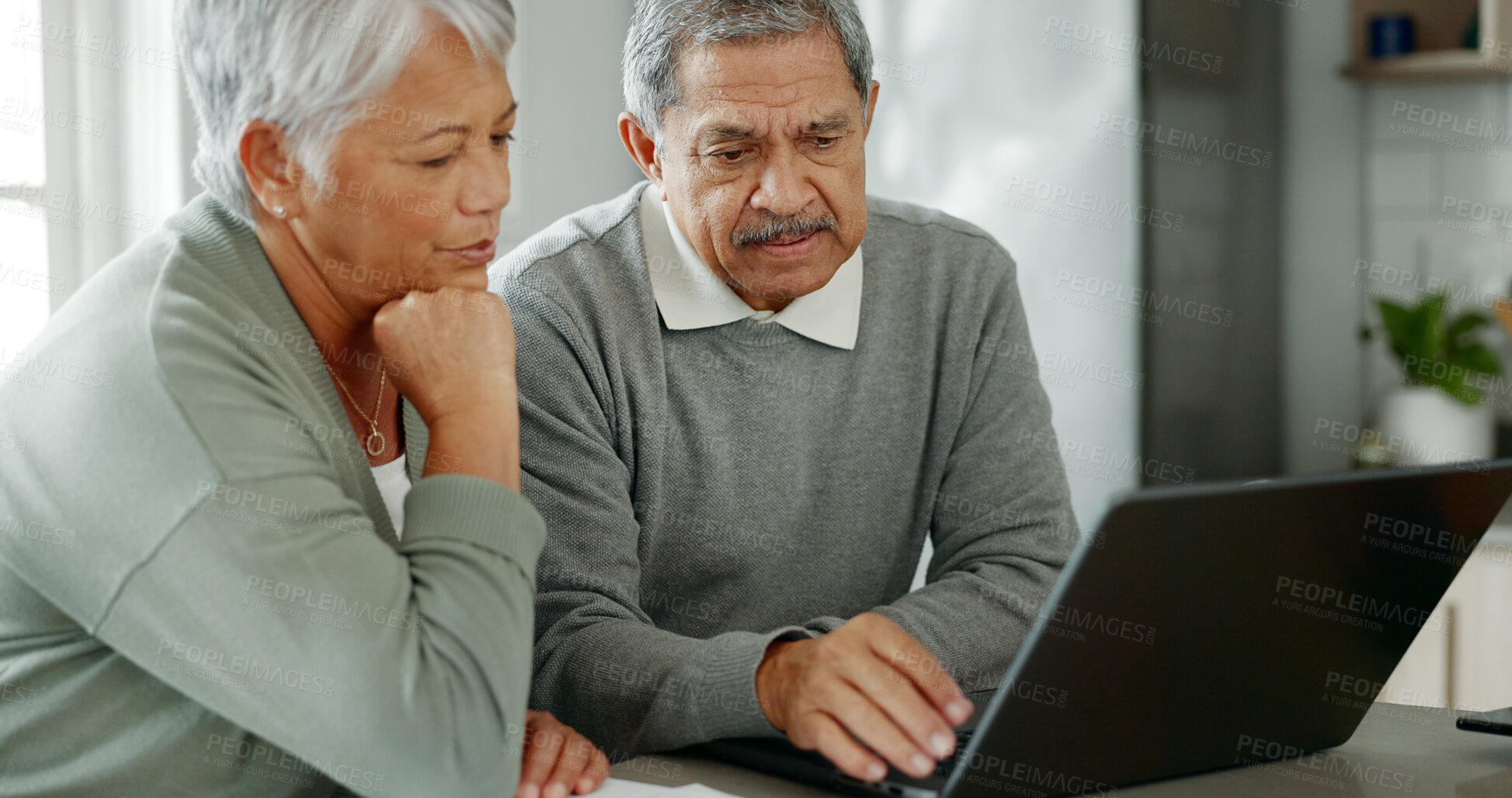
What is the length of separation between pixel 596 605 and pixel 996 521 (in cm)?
49

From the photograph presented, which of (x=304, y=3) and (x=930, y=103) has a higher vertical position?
(x=304, y=3)

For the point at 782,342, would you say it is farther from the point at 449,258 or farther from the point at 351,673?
the point at 351,673

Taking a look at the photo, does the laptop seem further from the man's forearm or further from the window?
the window

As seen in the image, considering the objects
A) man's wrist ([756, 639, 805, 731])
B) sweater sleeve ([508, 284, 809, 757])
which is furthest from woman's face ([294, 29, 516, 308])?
man's wrist ([756, 639, 805, 731])

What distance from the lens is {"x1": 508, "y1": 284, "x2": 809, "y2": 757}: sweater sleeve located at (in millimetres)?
1040

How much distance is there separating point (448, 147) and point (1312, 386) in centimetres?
225

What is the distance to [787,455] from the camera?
1.49m

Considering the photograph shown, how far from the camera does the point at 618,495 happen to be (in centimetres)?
134

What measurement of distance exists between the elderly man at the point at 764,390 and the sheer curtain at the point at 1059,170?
0.96 meters

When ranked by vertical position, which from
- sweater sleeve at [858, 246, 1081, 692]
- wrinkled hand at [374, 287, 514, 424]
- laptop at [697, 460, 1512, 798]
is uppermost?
wrinkled hand at [374, 287, 514, 424]

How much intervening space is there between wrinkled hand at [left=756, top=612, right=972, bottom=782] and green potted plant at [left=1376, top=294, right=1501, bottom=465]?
203 centimetres

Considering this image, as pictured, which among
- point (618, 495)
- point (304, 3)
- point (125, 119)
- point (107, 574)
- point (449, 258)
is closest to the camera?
point (107, 574)

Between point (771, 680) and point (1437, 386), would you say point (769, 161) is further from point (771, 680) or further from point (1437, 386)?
point (1437, 386)

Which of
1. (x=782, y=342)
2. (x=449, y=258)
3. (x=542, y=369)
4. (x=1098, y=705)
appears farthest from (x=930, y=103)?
(x=1098, y=705)
